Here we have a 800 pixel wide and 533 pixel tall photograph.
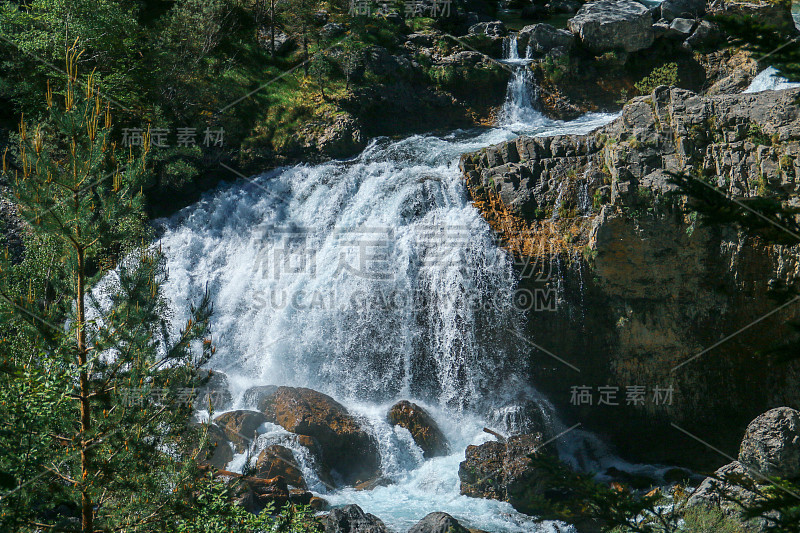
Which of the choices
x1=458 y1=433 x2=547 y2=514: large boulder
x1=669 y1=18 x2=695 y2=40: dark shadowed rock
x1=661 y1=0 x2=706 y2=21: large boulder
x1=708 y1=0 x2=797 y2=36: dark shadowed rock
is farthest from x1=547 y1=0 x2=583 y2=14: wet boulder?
x1=458 y1=433 x2=547 y2=514: large boulder

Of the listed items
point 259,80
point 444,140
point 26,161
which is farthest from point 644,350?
point 259,80

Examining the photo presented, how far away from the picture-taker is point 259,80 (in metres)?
23.9

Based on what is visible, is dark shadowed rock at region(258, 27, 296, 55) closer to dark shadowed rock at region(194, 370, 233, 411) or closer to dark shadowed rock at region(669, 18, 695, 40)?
dark shadowed rock at region(669, 18, 695, 40)

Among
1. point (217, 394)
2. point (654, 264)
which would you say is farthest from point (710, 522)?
point (217, 394)

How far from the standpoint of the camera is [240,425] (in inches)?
560

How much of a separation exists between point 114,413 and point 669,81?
2087 centimetres

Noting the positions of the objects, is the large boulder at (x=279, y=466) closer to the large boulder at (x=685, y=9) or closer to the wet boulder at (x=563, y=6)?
the large boulder at (x=685, y=9)

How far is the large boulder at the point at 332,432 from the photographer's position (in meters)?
14.3

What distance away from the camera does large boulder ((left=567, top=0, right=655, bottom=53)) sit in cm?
2270

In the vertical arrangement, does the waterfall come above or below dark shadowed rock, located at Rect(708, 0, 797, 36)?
below

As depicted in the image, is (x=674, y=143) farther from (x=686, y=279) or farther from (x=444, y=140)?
(x=444, y=140)

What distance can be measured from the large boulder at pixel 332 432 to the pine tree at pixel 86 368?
6.89 meters
